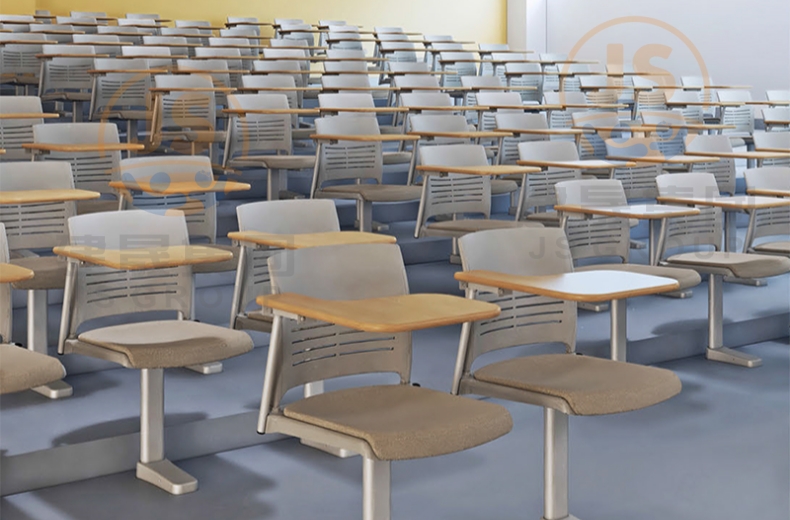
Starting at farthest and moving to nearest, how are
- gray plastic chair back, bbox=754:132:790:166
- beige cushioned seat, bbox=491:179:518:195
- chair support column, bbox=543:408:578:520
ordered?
gray plastic chair back, bbox=754:132:790:166, beige cushioned seat, bbox=491:179:518:195, chair support column, bbox=543:408:578:520

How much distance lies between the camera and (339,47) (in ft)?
37.8

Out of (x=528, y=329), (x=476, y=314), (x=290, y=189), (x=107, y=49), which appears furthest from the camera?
(x=107, y=49)

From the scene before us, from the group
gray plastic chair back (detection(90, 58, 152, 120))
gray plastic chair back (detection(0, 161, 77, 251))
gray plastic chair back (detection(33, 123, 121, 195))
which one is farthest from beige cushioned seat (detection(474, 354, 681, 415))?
gray plastic chair back (detection(90, 58, 152, 120))

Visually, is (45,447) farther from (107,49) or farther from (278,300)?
(107,49)

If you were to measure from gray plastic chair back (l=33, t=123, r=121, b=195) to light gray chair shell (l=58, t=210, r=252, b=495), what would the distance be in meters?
1.81

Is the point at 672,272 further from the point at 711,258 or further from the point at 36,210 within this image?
the point at 36,210

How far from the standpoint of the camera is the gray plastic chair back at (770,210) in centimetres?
580

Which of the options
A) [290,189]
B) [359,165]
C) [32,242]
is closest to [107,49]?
[290,189]

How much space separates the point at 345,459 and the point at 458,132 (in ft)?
11.0

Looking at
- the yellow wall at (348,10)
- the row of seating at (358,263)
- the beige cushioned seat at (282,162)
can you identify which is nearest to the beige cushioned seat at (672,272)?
the row of seating at (358,263)

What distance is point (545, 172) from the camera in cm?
630

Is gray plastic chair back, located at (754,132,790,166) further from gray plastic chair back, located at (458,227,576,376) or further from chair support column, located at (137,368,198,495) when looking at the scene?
chair support column, located at (137,368,198,495)

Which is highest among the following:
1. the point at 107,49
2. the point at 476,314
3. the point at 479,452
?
the point at 107,49

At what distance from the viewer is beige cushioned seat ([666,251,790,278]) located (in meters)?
4.96
